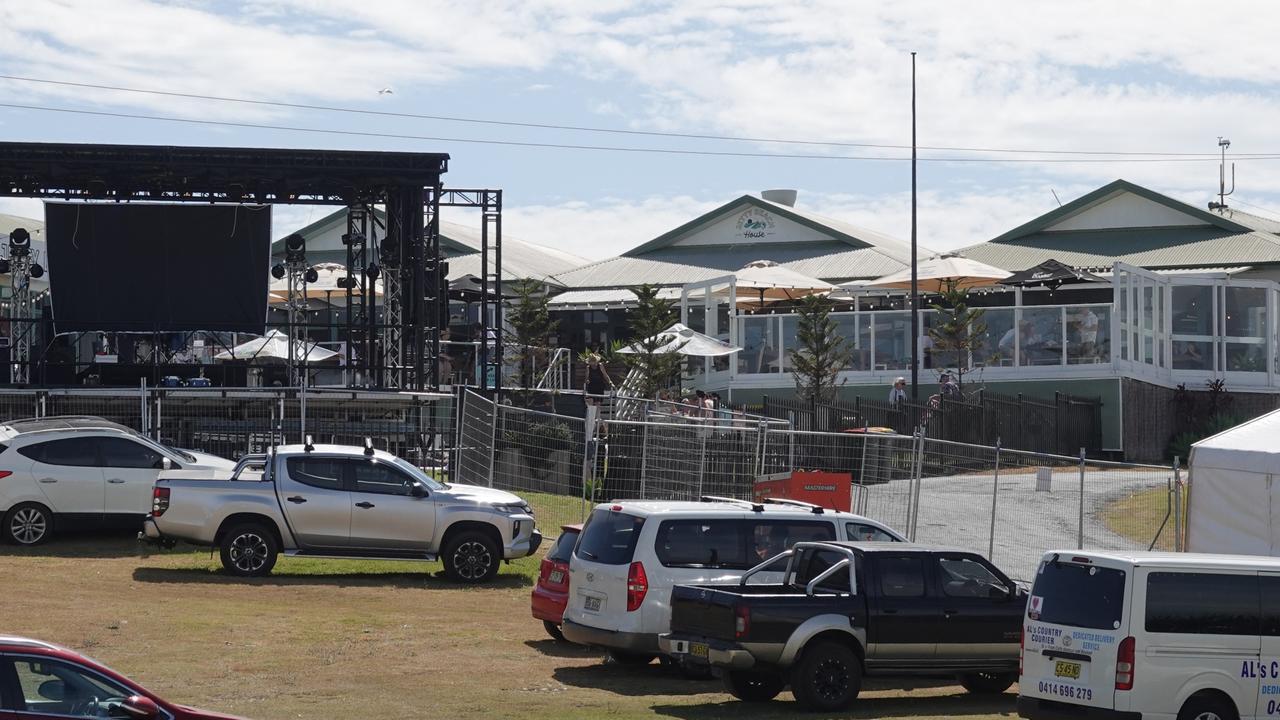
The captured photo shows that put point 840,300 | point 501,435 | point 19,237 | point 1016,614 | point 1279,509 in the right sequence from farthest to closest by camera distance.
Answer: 1. point 840,300
2. point 19,237
3. point 501,435
4. point 1279,509
5. point 1016,614

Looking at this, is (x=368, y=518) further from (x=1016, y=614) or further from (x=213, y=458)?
(x=1016, y=614)

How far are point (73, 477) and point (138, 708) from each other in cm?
1312

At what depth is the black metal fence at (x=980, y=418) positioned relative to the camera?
31.7 metres

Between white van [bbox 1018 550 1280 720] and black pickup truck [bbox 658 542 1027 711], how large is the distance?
1447mm

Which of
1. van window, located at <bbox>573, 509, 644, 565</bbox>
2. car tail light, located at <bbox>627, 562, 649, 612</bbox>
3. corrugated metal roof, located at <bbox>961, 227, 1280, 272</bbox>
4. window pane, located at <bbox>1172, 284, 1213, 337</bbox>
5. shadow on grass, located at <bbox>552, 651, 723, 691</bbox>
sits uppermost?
corrugated metal roof, located at <bbox>961, 227, 1280, 272</bbox>

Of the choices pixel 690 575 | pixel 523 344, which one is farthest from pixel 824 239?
pixel 690 575

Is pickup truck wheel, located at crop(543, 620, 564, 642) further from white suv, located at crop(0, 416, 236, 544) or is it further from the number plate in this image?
white suv, located at crop(0, 416, 236, 544)

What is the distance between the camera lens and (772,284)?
41.6 m

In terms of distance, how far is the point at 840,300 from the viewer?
44438mm

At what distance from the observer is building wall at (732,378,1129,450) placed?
35469 millimetres

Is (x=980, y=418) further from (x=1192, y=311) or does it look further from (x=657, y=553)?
(x=657, y=553)

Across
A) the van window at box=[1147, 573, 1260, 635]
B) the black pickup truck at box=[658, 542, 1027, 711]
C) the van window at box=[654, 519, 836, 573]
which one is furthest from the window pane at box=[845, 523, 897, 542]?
the van window at box=[1147, 573, 1260, 635]

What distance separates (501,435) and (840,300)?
21473mm

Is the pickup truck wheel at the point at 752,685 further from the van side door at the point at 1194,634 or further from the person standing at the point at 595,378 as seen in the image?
the person standing at the point at 595,378
